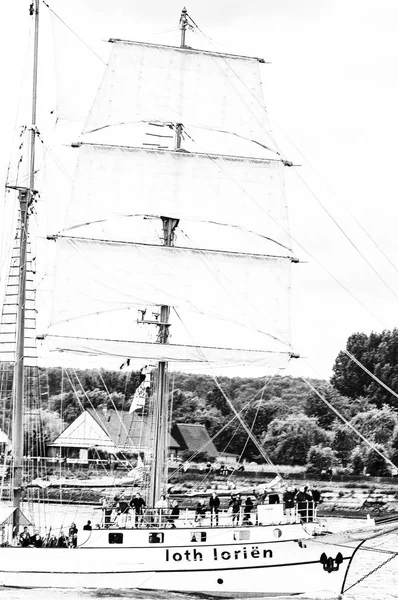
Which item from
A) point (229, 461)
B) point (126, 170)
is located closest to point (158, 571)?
point (126, 170)

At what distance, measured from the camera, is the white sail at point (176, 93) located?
2216 inches

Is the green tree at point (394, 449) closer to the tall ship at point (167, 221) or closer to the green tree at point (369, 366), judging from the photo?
the green tree at point (369, 366)

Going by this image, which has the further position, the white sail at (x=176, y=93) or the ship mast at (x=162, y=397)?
the white sail at (x=176, y=93)

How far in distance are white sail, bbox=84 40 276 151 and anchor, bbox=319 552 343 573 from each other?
1796cm

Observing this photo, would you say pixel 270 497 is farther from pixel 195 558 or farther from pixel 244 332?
pixel 244 332

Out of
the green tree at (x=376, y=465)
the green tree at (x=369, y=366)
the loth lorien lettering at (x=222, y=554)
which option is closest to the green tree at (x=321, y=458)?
the green tree at (x=376, y=465)

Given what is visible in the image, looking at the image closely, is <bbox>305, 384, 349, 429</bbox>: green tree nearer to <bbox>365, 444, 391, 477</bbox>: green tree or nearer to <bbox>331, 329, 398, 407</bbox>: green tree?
<bbox>331, 329, 398, 407</bbox>: green tree

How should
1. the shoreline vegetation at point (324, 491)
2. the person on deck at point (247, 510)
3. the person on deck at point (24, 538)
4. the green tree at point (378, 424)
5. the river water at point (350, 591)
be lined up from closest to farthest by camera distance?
the river water at point (350, 591), the person on deck at point (247, 510), the person on deck at point (24, 538), the shoreline vegetation at point (324, 491), the green tree at point (378, 424)

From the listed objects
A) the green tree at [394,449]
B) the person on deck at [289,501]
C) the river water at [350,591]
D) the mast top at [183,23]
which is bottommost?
the river water at [350,591]

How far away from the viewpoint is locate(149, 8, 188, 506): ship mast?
51.4 meters

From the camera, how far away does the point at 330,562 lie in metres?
48.1

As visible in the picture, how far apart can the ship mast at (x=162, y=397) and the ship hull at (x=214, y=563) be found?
3417 millimetres

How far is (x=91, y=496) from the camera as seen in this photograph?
102 m

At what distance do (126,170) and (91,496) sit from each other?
5010 cm
